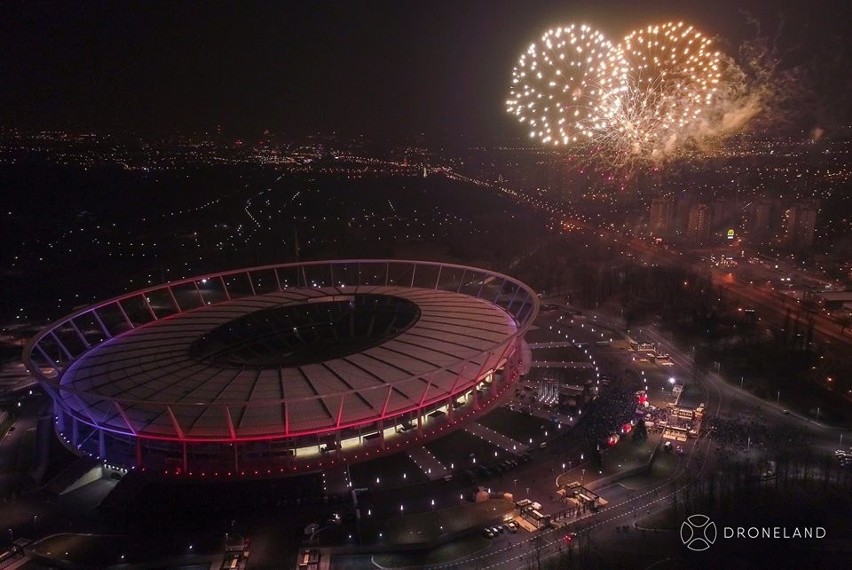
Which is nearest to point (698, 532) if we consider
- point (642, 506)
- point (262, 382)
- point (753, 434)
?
point (642, 506)

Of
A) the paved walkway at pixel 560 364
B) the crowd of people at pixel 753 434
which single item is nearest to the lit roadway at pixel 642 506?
the crowd of people at pixel 753 434

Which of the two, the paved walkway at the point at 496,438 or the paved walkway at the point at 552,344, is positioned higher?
the paved walkway at the point at 552,344

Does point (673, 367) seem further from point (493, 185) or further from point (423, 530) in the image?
point (493, 185)

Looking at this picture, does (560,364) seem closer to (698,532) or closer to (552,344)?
(552,344)

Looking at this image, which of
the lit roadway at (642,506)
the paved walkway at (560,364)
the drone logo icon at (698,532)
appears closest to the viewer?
the lit roadway at (642,506)

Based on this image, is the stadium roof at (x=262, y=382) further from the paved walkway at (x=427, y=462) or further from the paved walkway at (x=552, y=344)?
the paved walkway at (x=552, y=344)

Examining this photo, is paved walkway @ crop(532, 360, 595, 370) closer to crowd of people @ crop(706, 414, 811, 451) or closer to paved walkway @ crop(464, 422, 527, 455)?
crowd of people @ crop(706, 414, 811, 451)

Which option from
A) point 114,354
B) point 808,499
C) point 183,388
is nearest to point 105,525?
point 183,388
